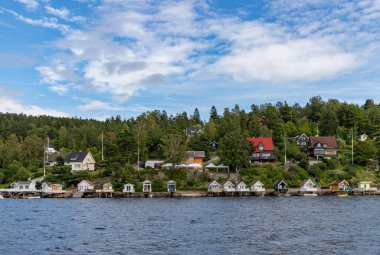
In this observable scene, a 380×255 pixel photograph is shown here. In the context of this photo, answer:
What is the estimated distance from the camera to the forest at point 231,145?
313ft

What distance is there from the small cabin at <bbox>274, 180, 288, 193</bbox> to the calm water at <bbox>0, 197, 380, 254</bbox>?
3223 cm

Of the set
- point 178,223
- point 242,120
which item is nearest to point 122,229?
point 178,223

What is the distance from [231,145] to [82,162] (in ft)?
135

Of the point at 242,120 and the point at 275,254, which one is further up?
the point at 242,120

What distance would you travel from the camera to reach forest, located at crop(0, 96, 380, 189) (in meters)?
95.5

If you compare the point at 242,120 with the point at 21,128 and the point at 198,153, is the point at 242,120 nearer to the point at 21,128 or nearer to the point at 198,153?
the point at 198,153

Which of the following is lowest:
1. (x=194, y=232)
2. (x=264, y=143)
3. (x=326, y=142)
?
(x=194, y=232)

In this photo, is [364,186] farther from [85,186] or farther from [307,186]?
[85,186]

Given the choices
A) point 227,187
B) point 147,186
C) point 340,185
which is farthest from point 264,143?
point 147,186

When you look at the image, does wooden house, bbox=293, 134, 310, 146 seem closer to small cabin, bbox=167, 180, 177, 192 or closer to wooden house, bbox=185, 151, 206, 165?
wooden house, bbox=185, 151, 206, 165

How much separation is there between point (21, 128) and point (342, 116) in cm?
11749

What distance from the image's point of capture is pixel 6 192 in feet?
315

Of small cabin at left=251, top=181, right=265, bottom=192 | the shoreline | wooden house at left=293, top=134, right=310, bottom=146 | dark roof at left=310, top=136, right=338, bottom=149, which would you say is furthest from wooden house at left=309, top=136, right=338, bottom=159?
small cabin at left=251, top=181, right=265, bottom=192

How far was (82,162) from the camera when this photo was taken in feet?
366
